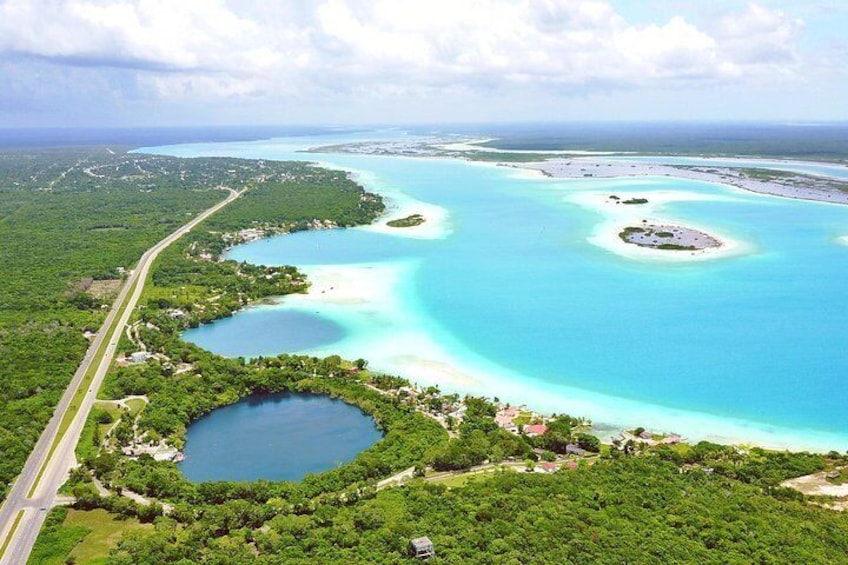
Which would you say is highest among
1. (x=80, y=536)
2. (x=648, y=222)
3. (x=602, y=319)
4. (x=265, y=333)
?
(x=648, y=222)

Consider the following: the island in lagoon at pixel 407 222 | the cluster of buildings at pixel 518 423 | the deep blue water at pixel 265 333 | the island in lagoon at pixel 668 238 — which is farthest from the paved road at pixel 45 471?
the island in lagoon at pixel 668 238

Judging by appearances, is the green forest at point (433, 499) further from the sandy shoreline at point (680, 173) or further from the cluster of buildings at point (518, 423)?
the sandy shoreline at point (680, 173)

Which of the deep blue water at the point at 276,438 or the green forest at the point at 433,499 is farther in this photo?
the deep blue water at the point at 276,438

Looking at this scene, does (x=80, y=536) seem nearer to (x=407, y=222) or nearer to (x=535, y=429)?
(x=535, y=429)

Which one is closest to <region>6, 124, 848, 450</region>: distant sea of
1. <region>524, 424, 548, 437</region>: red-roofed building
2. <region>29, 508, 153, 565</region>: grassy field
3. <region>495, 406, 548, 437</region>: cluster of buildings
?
<region>495, 406, 548, 437</region>: cluster of buildings

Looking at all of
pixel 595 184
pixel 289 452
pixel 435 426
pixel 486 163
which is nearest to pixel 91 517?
pixel 289 452

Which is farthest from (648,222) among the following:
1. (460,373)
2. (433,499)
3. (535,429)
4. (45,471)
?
(45,471)

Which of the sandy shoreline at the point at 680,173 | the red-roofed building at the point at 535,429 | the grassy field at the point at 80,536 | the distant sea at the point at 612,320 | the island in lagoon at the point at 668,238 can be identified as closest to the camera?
the grassy field at the point at 80,536
